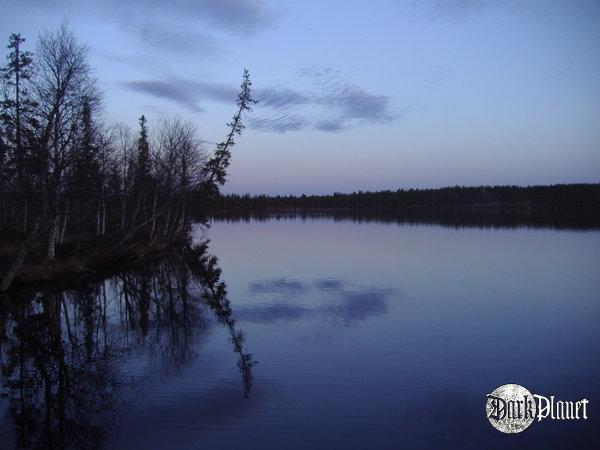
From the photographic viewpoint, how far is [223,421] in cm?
927

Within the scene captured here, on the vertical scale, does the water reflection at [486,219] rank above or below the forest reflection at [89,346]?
above

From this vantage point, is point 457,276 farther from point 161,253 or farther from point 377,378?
point 161,253

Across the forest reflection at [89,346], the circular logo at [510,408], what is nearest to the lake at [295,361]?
the forest reflection at [89,346]

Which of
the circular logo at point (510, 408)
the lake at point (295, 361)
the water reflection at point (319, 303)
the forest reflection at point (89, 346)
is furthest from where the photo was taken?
the water reflection at point (319, 303)

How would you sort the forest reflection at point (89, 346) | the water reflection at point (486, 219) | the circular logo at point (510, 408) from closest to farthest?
the circular logo at point (510, 408), the forest reflection at point (89, 346), the water reflection at point (486, 219)

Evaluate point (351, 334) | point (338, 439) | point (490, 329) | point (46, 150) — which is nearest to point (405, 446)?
point (338, 439)

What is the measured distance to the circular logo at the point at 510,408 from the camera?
920 cm

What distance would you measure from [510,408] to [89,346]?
11546mm

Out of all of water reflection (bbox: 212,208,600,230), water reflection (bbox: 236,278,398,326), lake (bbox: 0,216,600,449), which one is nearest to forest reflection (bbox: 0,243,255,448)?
lake (bbox: 0,216,600,449)

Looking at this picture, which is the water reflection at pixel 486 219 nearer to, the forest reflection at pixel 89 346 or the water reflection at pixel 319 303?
the water reflection at pixel 319 303

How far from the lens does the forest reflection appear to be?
30.7 ft

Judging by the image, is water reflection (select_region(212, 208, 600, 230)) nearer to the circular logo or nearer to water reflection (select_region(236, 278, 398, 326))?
water reflection (select_region(236, 278, 398, 326))

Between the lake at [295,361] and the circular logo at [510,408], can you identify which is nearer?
the lake at [295,361]

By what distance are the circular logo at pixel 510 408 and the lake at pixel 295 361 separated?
8.8 inches
